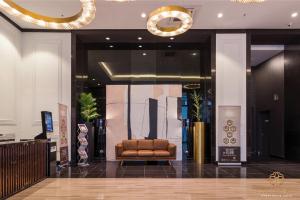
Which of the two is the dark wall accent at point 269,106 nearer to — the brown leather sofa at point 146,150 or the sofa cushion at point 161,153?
the brown leather sofa at point 146,150

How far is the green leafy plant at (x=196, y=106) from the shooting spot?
11.6 metres

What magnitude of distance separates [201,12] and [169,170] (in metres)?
4.76

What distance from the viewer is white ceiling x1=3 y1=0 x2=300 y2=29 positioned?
8.82 m

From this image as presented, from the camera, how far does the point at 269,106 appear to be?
14.7 metres

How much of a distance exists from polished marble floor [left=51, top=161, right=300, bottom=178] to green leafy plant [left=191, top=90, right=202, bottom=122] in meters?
1.68

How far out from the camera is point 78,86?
11.3 m

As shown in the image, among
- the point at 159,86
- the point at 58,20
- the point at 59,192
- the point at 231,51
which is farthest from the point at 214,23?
the point at 59,192

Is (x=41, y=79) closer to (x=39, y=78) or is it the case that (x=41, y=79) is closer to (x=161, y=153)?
(x=39, y=78)

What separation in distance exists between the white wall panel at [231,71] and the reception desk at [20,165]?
580 centimetres

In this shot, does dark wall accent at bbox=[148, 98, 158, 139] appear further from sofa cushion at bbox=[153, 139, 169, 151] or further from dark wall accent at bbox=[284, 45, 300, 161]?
dark wall accent at bbox=[284, 45, 300, 161]

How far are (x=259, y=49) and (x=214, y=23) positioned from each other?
11.1 feet

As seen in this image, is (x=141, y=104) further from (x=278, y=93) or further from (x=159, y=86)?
(x=278, y=93)

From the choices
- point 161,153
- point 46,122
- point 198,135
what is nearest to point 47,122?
point 46,122

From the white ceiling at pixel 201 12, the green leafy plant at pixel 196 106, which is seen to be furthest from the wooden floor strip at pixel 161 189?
the white ceiling at pixel 201 12
